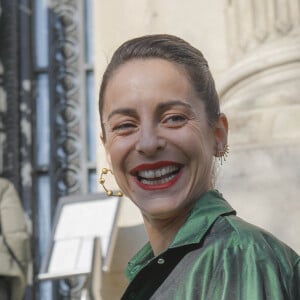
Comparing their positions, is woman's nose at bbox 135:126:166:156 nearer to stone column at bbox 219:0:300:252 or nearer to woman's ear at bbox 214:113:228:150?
woman's ear at bbox 214:113:228:150

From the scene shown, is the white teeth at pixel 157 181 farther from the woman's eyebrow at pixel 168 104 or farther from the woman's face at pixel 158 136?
the woman's eyebrow at pixel 168 104

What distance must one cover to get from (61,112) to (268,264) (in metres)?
5.85

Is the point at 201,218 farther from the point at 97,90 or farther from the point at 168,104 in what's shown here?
the point at 97,90

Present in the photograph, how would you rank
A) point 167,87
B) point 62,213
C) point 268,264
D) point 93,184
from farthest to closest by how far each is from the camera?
point 93,184
point 62,213
point 167,87
point 268,264

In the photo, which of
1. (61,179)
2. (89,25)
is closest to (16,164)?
(61,179)

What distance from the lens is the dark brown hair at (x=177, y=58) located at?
4.16ft

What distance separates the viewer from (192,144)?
49.5 inches

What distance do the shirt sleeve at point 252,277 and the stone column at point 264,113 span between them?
230 centimetres

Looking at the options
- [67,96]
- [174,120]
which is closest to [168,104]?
[174,120]

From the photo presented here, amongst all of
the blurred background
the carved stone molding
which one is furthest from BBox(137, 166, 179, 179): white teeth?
the carved stone molding

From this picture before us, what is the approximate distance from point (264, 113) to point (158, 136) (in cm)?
253

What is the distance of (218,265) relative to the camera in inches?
44.9

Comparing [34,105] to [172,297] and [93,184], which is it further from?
[172,297]

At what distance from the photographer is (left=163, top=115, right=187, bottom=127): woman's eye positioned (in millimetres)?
1233
